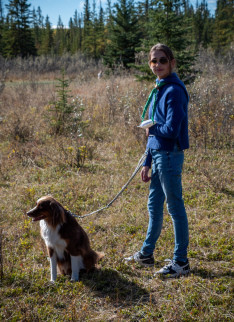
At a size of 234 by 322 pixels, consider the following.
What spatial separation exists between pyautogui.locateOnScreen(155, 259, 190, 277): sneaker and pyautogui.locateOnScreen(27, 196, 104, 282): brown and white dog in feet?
2.48

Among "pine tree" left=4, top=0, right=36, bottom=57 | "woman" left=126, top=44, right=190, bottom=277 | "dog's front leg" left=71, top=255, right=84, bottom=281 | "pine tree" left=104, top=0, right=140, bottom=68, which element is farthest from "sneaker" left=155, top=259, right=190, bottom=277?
"pine tree" left=4, top=0, right=36, bottom=57

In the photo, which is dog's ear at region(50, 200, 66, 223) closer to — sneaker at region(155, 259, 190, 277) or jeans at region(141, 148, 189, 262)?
jeans at region(141, 148, 189, 262)

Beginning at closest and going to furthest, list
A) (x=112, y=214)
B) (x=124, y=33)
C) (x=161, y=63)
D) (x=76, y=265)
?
(x=161, y=63), (x=76, y=265), (x=112, y=214), (x=124, y=33)

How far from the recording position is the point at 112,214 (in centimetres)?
444

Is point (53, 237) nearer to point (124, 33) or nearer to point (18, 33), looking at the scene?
point (124, 33)

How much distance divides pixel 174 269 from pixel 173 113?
1625 millimetres

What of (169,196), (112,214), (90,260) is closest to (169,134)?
(169,196)

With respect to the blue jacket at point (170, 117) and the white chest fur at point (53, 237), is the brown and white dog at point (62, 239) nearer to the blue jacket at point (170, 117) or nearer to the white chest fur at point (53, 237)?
the white chest fur at point (53, 237)

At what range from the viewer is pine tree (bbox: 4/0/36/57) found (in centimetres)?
3469

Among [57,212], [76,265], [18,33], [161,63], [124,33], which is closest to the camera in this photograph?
[161,63]

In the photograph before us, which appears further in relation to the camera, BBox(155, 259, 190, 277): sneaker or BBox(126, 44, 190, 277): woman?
BBox(155, 259, 190, 277): sneaker

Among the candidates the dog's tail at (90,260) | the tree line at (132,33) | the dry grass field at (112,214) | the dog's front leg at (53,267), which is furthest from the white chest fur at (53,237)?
the tree line at (132,33)

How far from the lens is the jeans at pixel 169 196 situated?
2668 mm

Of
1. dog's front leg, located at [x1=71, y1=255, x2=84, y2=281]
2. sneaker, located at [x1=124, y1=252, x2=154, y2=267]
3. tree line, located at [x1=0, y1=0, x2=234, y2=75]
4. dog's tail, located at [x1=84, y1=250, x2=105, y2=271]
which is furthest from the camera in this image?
tree line, located at [x1=0, y1=0, x2=234, y2=75]
